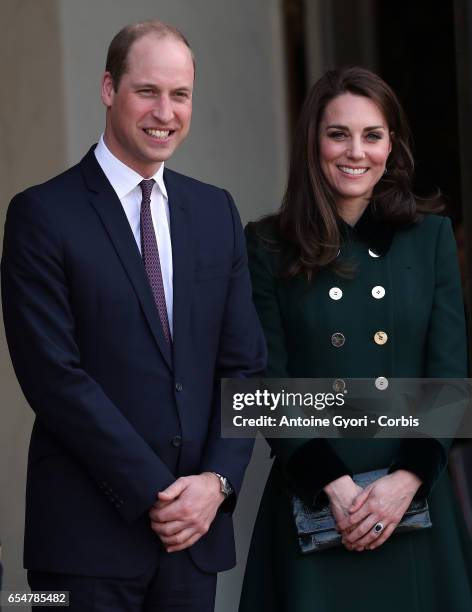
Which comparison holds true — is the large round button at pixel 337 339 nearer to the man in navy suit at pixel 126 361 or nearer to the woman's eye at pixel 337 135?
the man in navy suit at pixel 126 361

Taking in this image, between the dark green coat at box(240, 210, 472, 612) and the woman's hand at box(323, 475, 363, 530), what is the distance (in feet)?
0.08

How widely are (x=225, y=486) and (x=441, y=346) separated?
0.80 meters

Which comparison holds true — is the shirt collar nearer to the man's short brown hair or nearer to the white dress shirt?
the white dress shirt

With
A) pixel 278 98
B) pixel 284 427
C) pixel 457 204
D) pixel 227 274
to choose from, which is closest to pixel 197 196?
pixel 227 274

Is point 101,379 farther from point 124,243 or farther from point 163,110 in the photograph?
point 163,110

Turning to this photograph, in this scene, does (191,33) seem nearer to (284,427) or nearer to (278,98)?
(278,98)

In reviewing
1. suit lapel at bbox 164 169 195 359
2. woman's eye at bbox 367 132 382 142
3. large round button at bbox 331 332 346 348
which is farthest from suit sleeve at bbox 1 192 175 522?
woman's eye at bbox 367 132 382 142

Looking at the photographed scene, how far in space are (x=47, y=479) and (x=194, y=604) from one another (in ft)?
1.54

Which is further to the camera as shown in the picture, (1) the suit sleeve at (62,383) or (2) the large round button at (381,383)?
(2) the large round button at (381,383)

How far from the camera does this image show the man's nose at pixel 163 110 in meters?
3.10

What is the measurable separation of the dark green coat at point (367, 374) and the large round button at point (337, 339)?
12 mm

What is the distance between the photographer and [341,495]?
11.0 ft

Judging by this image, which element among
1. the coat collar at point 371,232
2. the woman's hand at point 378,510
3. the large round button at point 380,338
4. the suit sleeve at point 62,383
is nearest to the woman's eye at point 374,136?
the coat collar at point 371,232

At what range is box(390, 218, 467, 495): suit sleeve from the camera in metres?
3.40
